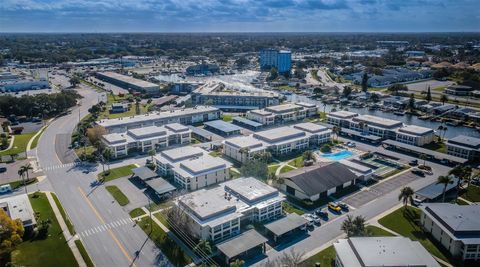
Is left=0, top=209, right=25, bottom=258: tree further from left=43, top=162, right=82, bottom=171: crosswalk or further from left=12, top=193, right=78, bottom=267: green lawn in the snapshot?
left=43, top=162, right=82, bottom=171: crosswalk

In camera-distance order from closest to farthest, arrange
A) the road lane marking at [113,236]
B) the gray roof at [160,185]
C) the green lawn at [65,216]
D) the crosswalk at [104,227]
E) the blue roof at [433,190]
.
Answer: the road lane marking at [113,236], the crosswalk at [104,227], the green lawn at [65,216], the blue roof at [433,190], the gray roof at [160,185]

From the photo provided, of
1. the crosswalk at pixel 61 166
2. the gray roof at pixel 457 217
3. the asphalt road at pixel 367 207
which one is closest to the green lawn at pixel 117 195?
the crosswalk at pixel 61 166

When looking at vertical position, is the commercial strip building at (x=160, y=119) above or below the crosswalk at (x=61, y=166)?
above

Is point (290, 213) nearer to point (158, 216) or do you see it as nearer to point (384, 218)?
point (384, 218)

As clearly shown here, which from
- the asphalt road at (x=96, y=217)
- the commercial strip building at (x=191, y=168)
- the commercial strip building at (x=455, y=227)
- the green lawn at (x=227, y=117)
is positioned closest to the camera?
the commercial strip building at (x=455, y=227)

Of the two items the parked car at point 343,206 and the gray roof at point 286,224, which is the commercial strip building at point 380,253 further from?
the parked car at point 343,206

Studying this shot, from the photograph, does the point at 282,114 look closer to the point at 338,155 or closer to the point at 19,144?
the point at 338,155

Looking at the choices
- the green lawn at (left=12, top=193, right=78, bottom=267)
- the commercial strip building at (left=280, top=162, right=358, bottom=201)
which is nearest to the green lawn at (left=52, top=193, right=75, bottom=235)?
the green lawn at (left=12, top=193, right=78, bottom=267)
